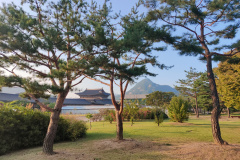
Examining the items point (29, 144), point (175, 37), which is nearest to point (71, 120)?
point (29, 144)

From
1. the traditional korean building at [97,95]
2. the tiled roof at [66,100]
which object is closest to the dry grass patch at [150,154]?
the tiled roof at [66,100]

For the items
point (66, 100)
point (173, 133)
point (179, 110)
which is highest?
point (66, 100)

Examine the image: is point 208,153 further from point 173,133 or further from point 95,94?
point 95,94

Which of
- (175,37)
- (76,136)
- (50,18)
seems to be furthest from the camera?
(76,136)

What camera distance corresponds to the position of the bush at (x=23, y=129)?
19.6 feet

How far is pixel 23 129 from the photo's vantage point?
255 inches

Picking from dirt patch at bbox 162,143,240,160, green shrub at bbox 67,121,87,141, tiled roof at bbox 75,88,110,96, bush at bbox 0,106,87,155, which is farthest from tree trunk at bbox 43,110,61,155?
tiled roof at bbox 75,88,110,96

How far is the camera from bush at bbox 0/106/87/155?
597 cm

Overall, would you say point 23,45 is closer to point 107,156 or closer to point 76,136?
point 107,156

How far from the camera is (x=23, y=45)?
4629 mm

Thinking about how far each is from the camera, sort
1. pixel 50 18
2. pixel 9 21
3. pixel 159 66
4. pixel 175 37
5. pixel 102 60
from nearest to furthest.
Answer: pixel 9 21, pixel 102 60, pixel 50 18, pixel 175 37, pixel 159 66

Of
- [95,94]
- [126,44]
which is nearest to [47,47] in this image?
[126,44]

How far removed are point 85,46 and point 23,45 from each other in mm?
1679

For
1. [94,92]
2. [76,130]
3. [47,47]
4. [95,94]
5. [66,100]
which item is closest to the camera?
[47,47]
